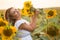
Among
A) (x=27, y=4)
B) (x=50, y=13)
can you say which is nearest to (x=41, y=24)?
(x=50, y=13)

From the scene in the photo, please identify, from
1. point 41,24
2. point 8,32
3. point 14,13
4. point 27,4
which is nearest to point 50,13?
point 41,24

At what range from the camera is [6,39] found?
1.55 meters

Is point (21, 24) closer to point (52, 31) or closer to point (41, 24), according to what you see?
point (41, 24)

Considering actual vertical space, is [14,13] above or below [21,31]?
above

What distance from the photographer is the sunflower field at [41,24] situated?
1560 millimetres

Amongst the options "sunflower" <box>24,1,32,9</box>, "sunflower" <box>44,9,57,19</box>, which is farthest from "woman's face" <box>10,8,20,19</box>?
"sunflower" <box>44,9,57,19</box>

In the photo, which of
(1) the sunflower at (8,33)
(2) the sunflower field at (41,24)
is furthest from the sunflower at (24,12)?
(1) the sunflower at (8,33)

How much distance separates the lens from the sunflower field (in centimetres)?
156

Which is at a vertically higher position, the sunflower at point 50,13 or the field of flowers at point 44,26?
the sunflower at point 50,13

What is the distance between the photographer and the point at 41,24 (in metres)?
1.61

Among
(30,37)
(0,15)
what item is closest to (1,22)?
(0,15)

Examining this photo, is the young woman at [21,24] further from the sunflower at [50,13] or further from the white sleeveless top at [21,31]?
the sunflower at [50,13]

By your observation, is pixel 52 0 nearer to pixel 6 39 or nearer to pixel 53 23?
pixel 53 23

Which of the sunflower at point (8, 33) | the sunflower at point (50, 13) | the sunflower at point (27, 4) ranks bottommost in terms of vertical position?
the sunflower at point (8, 33)
